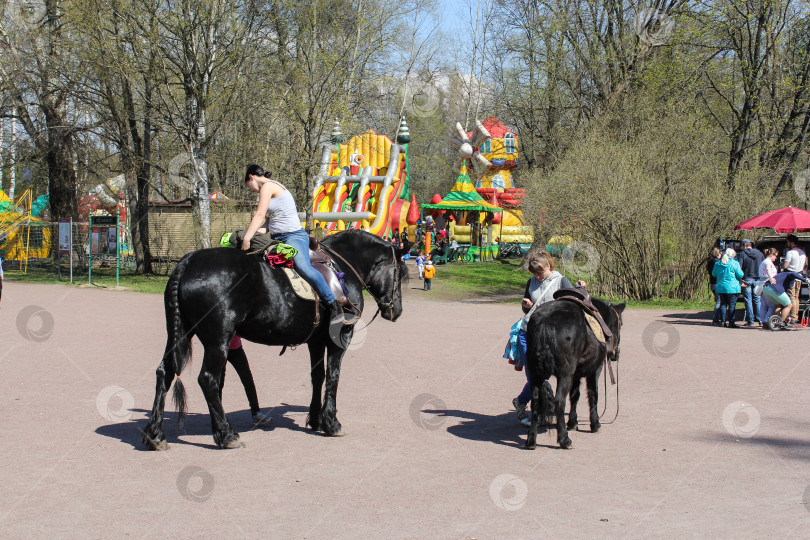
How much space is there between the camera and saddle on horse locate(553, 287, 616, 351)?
7434 mm

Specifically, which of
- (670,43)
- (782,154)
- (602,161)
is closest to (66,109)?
(602,161)

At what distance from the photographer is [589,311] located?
24.5 ft

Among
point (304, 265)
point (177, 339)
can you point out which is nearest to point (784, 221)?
point (304, 265)

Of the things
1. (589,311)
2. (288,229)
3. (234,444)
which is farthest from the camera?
(288,229)

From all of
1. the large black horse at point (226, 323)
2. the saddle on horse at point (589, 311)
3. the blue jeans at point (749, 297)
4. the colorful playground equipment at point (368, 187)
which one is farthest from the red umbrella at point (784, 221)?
the colorful playground equipment at point (368, 187)

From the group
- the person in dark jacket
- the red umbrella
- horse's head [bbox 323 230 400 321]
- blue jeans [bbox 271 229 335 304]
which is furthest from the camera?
the red umbrella

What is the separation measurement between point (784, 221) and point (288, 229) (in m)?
15.4

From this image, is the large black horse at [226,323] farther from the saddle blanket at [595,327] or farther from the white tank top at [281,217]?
the saddle blanket at [595,327]

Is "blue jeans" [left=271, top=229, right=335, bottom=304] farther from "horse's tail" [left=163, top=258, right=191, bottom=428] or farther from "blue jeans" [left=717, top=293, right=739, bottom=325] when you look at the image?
"blue jeans" [left=717, top=293, right=739, bottom=325]

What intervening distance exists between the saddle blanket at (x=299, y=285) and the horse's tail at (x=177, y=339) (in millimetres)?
985

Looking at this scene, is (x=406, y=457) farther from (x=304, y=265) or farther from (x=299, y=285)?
(x=304, y=265)

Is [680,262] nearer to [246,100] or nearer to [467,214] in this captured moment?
[246,100]

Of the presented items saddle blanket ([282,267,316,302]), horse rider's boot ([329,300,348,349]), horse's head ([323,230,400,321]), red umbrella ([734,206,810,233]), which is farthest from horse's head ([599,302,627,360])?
red umbrella ([734,206,810,233])

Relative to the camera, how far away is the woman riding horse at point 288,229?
7.51 meters
